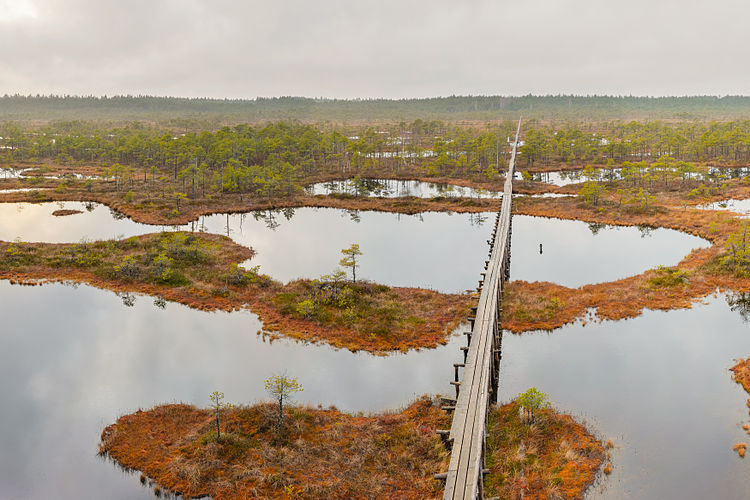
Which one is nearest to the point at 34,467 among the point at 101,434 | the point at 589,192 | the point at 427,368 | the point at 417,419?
the point at 101,434

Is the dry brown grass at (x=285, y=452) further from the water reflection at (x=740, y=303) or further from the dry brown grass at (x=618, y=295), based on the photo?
the water reflection at (x=740, y=303)

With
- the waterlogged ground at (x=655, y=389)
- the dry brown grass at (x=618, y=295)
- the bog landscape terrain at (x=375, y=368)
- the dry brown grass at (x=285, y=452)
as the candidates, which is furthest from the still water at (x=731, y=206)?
the dry brown grass at (x=285, y=452)

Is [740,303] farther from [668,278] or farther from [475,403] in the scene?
[475,403]

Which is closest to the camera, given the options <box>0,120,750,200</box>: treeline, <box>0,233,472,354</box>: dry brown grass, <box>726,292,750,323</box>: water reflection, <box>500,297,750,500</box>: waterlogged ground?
<box>500,297,750,500</box>: waterlogged ground

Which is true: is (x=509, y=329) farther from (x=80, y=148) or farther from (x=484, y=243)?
(x=80, y=148)

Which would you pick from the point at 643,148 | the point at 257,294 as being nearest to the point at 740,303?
the point at 257,294

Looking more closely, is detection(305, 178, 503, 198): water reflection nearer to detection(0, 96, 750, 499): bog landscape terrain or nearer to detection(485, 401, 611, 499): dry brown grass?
detection(0, 96, 750, 499): bog landscape terrain

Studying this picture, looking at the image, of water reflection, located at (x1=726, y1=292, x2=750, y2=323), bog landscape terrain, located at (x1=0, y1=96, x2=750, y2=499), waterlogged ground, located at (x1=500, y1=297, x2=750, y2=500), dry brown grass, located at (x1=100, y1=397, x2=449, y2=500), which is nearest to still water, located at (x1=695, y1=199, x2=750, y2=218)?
bog landscape terrain, located at (x1=0, y1=96, x2=750, y2=499)
